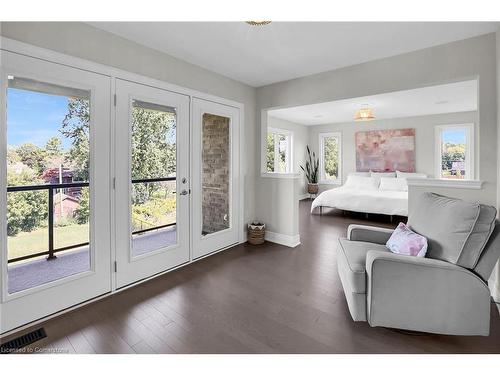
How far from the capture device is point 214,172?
11.3ft

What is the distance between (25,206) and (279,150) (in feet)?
20.2

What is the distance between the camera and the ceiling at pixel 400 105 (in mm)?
4492

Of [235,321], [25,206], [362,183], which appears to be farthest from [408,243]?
[362,183]

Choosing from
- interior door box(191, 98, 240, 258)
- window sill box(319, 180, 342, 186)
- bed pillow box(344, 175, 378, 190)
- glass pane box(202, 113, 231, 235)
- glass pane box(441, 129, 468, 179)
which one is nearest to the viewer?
interior door box(191, 98, 240, 258)

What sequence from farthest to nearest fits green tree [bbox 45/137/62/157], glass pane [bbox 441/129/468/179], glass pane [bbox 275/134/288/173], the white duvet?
1. glass pane [bbox 275/134/288/173]
2. glass pane [bbox 441/129/468/179]
3. the white duvet
4. green tree [bbox 45/137/62/157]

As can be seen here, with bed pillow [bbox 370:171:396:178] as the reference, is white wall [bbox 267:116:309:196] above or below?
above

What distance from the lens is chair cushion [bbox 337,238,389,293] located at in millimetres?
1796

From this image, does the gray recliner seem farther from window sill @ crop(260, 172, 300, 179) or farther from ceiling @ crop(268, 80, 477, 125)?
ceiling @ crop(268, 80, 477, 125)

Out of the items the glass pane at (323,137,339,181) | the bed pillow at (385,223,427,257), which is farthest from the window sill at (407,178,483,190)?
the glass pane at (323,137,339,181)

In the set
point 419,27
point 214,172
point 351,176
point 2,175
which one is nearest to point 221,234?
point 214,172

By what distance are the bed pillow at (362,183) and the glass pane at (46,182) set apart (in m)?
6.02

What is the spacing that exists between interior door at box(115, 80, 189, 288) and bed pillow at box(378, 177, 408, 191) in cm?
524
